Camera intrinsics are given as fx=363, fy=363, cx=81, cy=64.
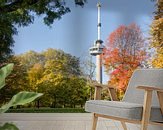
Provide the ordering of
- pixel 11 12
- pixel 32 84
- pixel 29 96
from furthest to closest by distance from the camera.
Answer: pixel 32 84
pixel 11 12
pixel 29 96

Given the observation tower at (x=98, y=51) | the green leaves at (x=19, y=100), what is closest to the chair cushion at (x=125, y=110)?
the green leaves at (x=19, y=100)

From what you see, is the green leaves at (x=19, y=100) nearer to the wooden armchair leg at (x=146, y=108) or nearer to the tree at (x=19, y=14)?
the wooden armchair leg at (x=146, y=108)

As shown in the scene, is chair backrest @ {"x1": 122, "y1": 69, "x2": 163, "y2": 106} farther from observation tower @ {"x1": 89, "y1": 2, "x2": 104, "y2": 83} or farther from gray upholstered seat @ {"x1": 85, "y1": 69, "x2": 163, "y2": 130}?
observation tower @ {"x1": 89, "y1": 2, "x2": 104, "y2": 83}

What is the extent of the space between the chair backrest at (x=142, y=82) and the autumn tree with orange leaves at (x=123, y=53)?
369cm

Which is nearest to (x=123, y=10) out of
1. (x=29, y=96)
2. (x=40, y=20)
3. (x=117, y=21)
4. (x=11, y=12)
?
(x=117, y=21)

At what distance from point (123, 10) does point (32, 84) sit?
2.35 metres

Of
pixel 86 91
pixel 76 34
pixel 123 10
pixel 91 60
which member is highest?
pixel 123 10

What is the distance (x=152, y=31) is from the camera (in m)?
7.18

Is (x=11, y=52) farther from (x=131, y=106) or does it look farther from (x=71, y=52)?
(x=131, y=106)

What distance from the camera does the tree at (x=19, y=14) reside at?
6711mm

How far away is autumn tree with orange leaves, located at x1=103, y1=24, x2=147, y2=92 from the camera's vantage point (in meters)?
7.14

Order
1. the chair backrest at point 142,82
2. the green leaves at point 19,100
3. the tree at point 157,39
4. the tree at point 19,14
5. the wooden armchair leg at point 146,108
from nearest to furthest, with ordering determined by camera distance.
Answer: the green leaves at point 19,100
the wooden armchair leg at point 146,108
the chair backrest at point 142,82
the tree at point 19,14
the tree at point 157,39

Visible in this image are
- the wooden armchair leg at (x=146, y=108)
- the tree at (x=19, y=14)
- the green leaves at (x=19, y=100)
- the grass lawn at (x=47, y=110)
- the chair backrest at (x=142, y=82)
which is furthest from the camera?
the grass lawn at (x=47, y=110)

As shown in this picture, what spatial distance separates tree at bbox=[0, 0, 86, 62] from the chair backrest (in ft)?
12.6
